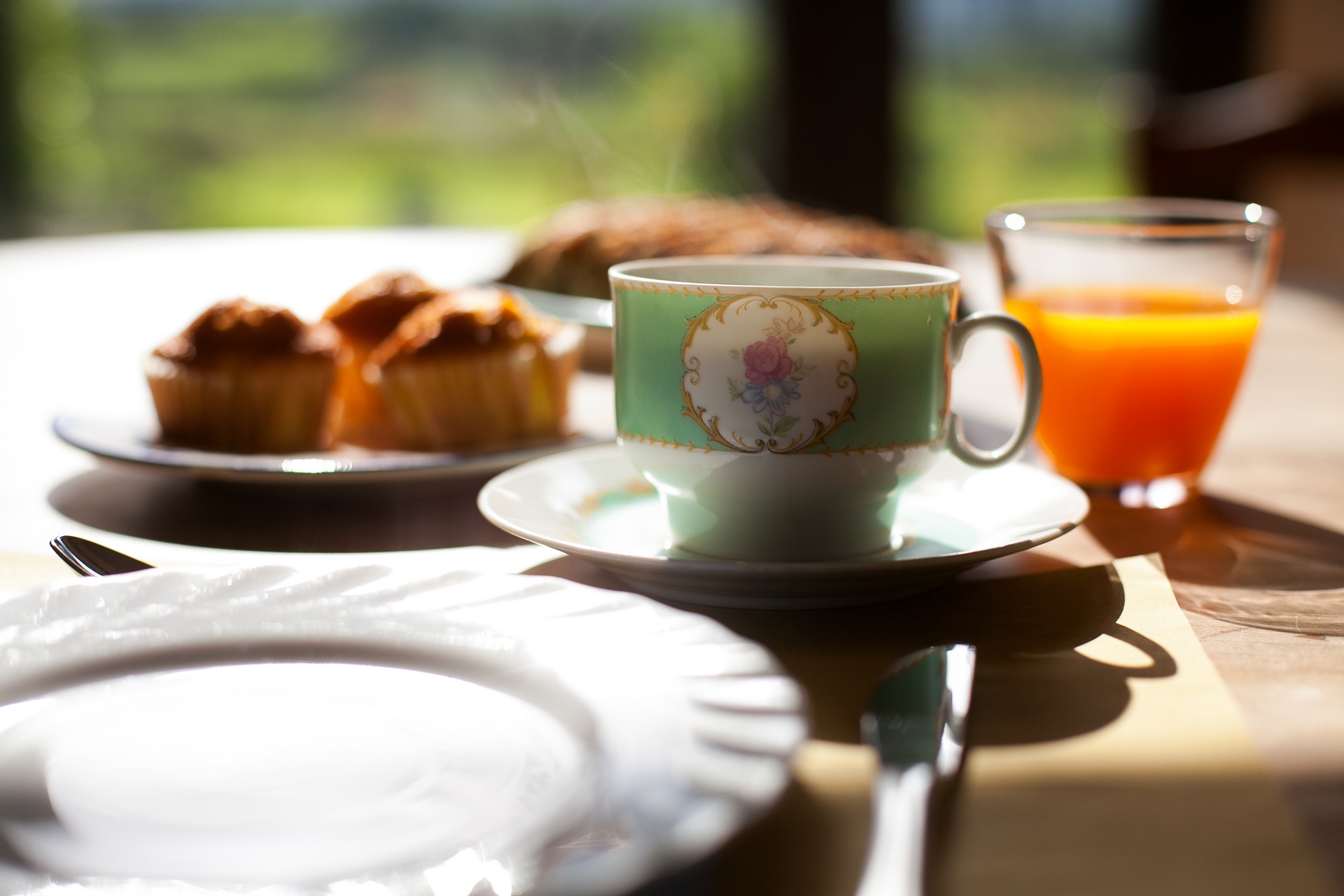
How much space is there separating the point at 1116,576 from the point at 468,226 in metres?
3.24

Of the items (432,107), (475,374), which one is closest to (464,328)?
(475,374)

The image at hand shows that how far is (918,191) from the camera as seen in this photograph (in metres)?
3.87

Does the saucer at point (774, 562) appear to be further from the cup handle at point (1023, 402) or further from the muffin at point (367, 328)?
the muffin at point (367, 328)

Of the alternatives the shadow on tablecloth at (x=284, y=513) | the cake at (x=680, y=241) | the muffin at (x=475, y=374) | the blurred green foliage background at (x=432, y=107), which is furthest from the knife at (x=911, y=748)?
the blurred green foliage background at (x=432, y=107)

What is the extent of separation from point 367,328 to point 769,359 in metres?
0.57

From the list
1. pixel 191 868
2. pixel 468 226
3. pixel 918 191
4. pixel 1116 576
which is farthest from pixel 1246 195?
pixel 191 868

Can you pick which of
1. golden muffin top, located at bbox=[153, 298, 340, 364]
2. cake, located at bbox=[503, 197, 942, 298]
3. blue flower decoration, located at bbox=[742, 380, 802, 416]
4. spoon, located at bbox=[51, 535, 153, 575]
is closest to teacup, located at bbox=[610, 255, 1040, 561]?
blue flower decoration, located at bbox=[742, 380, 802, 416]

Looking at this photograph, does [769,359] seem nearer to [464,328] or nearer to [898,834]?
[898,834]

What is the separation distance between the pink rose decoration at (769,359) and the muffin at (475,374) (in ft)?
1.14

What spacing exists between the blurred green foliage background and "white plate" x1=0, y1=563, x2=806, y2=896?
305 cm

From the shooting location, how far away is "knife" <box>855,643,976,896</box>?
0.37 metres

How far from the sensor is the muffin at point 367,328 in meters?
1.03

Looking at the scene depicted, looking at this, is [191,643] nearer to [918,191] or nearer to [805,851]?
[805,851]

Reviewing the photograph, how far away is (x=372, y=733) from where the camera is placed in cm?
44
